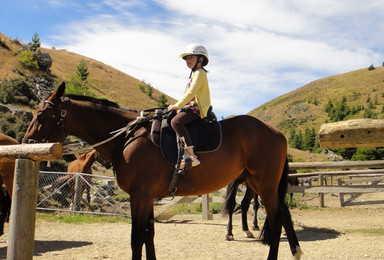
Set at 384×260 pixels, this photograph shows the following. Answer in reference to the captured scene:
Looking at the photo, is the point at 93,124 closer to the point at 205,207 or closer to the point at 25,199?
the point at 25,199

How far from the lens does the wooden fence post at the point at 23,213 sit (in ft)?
11.1

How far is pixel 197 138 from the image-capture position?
201 inches

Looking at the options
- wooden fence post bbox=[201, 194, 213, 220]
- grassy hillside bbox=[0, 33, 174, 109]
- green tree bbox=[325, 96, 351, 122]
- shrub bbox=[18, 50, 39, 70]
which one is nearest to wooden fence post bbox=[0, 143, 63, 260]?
wooden fence post bbox=[201, 194, 213, 220]

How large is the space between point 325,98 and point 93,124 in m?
150

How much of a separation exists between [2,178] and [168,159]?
466 centimetres

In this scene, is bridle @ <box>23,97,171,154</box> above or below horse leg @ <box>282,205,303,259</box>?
above

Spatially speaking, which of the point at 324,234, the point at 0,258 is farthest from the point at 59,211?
the point at 324,234

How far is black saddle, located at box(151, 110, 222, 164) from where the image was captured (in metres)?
4.86

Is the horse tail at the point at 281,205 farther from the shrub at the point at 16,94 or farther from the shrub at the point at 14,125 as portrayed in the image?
the shrub at the point at 16,94

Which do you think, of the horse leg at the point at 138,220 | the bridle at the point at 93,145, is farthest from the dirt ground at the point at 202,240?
the bridle at the point at 93,145

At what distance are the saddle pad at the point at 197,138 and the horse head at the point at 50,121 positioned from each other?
4.54ft

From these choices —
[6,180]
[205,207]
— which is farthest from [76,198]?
[6,180]

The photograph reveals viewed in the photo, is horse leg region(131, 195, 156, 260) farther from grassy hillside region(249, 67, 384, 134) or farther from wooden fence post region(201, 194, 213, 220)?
grassy hillside region(249, 67, 384, 134)

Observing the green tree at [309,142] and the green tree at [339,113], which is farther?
the green tree at [339,113]
